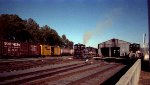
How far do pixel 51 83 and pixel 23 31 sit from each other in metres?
55.7

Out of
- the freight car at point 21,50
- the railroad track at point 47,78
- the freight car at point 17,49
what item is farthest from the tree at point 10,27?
the railroad track at point 47,78

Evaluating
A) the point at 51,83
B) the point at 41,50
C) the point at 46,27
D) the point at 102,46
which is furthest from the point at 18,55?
the point at 46,27

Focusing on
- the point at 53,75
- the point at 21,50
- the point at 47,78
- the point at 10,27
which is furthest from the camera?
the point at 10,27

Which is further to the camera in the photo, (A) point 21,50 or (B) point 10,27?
(B) point 10,27

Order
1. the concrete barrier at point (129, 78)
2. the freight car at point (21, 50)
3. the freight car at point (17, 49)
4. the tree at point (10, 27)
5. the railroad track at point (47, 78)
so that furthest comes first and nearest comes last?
the tree at point (10, 27), the freight car at point (21, 50), the freight car at point (17, 49), the railroad track at point (47, 78), the concrete barrier at point (129, 78)

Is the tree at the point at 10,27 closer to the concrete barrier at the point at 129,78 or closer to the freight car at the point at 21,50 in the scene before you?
the freight car at the point at 21,50

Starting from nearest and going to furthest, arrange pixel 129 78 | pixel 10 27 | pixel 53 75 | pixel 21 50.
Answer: pixel 129 78, pixel 53 75, pixel 21 50, pixel 10 27

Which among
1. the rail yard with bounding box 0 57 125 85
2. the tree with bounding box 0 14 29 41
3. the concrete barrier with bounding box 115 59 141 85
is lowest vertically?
the rail yard with bounding box 0 57 125 85

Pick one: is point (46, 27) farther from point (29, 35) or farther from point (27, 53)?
point (27, 53)

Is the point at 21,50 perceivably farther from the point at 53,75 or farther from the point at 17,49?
the point at 53,75

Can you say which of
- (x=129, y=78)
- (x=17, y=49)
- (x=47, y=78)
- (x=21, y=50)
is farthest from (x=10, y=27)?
(x=129, y=78)

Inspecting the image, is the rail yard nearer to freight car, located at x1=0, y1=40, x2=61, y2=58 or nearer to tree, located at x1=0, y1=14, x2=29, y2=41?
freight car, located at x1=0, y1=40, x2=61, y2=58

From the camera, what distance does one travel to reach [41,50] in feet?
144

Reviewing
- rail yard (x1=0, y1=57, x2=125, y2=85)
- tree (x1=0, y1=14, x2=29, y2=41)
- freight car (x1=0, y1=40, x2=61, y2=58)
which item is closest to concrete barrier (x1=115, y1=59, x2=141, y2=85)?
rail yard (x1=0, y1=57, x2=125, y2=85)
